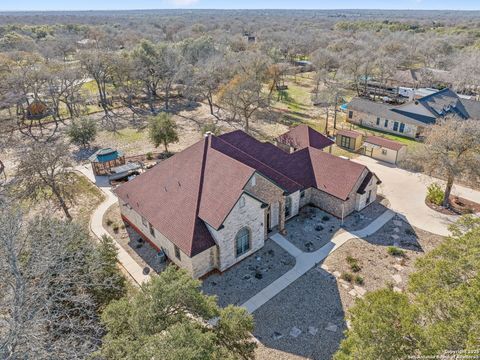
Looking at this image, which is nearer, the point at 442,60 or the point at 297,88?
the point at 297,88

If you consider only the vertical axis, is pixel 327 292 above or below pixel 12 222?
below

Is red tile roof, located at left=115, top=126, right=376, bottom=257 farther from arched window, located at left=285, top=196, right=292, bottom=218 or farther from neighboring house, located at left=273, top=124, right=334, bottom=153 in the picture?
neighboring house, located at left=273, top=124, right=334, bottom=153

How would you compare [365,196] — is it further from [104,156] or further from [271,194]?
[104,156]

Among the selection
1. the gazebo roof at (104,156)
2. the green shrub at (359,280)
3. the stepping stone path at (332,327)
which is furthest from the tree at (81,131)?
the stepping stone path at (332,327)

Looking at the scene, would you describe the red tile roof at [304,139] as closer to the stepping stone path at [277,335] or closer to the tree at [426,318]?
the stepping stone path at [277,335]

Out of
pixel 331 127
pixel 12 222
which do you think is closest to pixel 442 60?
pixel 331 127

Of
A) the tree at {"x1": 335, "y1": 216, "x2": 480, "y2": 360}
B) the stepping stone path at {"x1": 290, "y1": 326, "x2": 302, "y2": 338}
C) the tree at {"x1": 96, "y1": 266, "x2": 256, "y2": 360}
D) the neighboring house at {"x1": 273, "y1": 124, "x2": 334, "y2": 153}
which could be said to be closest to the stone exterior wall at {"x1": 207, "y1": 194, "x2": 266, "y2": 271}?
the stepping stone path at {"x1": 290, "y1": 326, "x2": 302, "y2": 338}

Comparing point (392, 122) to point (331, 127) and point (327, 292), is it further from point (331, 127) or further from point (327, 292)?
point (327, 292)
